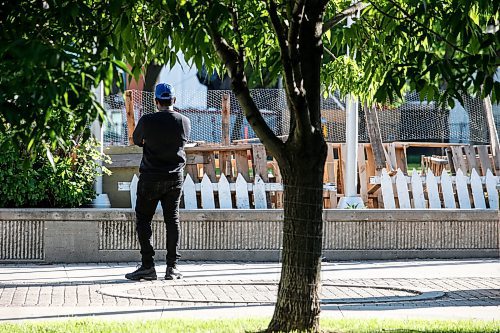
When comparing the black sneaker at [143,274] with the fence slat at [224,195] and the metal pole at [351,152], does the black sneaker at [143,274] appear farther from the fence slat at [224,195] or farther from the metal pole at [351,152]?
the metal pole at [351,152]

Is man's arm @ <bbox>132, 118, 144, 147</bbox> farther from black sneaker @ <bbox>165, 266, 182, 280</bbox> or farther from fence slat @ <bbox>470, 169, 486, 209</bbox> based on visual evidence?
fence slat @ <bbox>470, 169, 486, 209</bbox>

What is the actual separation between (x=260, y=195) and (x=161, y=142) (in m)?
3.43

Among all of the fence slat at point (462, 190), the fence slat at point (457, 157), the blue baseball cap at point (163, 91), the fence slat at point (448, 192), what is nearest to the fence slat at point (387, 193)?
the fence slat at point (448, 192)

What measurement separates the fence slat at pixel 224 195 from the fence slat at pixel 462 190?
10.8 feet

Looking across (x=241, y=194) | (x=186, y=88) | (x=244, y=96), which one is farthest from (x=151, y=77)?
(x=244, y=96)

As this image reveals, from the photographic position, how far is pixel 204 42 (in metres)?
6.43

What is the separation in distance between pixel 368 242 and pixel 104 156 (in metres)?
3.68

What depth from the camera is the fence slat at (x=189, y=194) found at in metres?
13.9

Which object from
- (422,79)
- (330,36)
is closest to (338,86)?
(330,36)

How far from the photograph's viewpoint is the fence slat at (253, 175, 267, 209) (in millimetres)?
14148

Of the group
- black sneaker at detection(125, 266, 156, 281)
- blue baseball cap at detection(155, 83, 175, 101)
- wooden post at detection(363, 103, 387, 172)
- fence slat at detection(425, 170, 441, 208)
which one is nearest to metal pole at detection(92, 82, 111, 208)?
blue baseball cap at detection(155, 83, 175, 101)

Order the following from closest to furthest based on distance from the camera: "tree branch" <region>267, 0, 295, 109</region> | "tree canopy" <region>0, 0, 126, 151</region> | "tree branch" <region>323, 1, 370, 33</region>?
"tree canopy" <region>0, 0, 126, 151</region>
"tree branch" <region>267, 0, 295, 109</region>
"tree branch" <region>323, 1, 370, 33</region>

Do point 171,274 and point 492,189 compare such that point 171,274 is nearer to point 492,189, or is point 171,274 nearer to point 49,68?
point 492,189

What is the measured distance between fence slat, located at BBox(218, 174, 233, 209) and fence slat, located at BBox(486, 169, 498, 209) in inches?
147
